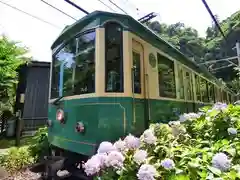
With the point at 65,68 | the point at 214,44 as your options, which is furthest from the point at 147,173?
the point at 214,44

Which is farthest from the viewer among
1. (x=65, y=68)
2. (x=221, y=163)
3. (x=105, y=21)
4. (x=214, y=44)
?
(x=214, y=44)

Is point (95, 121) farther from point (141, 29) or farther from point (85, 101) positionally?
point (141, 29)

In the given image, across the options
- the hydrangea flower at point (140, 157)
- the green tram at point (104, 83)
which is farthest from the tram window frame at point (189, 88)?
the hydrangea flower at point (140, 157)

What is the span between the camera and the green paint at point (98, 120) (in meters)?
2.96

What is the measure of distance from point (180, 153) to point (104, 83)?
4.77 feet

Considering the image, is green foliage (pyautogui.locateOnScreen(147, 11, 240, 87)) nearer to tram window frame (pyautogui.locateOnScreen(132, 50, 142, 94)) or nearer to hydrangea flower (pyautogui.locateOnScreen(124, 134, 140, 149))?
tram window frame (pyautogui.locateOnScreen(132, 50, 142, 94))

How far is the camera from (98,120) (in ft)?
9.64

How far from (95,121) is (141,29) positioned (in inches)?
66.9

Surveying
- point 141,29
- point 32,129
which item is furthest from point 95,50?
point 32,129

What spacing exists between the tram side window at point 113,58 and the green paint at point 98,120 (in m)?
0.20

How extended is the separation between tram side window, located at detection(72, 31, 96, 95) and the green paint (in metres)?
0.20

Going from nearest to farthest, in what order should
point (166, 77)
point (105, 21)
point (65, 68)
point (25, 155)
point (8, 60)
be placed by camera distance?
point (105, 21), point (65, 68), point (166, 77), point (25, 155), point (8, 60)

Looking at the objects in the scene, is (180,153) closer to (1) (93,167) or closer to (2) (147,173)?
(2) (147,173)

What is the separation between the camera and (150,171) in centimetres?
167
